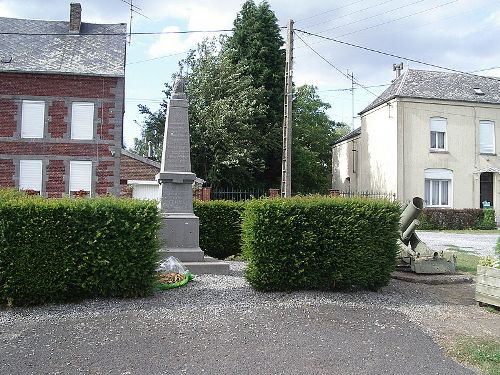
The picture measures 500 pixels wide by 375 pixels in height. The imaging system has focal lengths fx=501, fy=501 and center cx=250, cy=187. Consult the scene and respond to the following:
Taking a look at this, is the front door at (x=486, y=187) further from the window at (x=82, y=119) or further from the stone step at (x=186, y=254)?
the stone step at (x=186, y=254)

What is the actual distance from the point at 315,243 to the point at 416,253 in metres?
3.44

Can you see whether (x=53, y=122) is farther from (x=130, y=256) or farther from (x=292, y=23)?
(x=130, y=256)

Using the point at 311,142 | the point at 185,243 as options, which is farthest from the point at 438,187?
the point at 185,243

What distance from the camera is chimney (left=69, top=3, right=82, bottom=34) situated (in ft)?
92.6

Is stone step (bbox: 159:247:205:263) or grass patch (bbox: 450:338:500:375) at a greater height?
stone step (bbox: 159:247:205:263)

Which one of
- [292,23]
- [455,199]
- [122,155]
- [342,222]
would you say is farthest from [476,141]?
[342,222]

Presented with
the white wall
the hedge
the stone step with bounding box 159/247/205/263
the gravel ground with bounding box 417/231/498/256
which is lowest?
the gravel ground with bounding box 417/231/498/256

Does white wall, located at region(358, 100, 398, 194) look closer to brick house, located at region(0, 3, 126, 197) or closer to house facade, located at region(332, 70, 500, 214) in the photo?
house facade, located at region(332, 70, 500, 214)

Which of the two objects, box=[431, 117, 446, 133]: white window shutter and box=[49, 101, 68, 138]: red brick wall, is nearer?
box=[49, 101, 68, 138]: red brick wall

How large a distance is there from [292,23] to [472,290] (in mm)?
12308

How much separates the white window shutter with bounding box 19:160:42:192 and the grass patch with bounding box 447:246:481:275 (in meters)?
19.5

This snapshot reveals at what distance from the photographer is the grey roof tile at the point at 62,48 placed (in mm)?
25484

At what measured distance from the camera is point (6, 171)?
25.1 meters

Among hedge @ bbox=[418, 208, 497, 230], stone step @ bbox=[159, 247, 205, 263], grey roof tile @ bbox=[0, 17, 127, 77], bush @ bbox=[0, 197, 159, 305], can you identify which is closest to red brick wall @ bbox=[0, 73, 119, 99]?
grey roof tile @ bbox=[0, 17, 127, 77]
